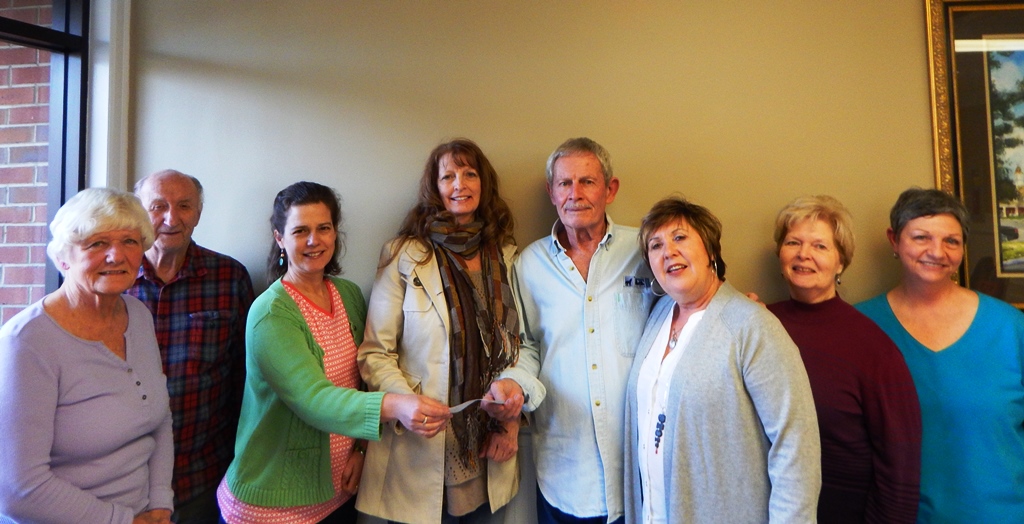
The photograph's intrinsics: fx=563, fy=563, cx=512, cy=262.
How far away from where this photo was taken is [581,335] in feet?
6.23

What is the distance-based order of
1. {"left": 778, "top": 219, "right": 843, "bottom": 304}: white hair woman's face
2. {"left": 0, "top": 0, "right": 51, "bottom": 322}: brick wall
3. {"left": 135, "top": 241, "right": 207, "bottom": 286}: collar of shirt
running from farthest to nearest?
{"left": 0, "top": 0, "right": 51, "bottom": 322}: brick wall
{"left": 135, "top": 241, "right": 207, "bottom": 286}: collar of shirt
{"left": 778, "top": 219, "right": 843, "bottom": 304}: white hair woman's face

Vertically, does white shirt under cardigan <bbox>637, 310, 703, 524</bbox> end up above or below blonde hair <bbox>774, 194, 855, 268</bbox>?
below

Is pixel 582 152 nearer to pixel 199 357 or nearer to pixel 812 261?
pixel 812 261

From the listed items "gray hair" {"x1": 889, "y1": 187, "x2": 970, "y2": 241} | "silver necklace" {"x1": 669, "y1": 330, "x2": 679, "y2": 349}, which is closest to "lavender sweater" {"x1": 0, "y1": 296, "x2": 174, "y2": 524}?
"silver necklace" {"x1": 669, "y1": 330, "x2": 679, "y2": 349}

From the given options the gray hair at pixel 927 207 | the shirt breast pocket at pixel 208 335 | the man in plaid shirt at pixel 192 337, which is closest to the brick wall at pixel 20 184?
the man in plaid shirt at pixel 192 337

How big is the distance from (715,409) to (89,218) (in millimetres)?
1729

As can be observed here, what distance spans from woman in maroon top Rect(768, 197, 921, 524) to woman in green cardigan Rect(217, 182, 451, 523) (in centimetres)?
114

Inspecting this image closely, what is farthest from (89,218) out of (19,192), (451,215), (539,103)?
(539,103)

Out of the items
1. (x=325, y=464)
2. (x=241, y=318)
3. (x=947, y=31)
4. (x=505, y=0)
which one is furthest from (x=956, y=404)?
(x=241, y=318)

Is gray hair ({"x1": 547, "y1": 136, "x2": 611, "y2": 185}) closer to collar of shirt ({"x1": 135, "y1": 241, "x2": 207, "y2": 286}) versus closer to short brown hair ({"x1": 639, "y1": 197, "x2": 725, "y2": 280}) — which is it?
short brown hair ({"x1": 639, "y1": 197, "x2": 725, "y2": 280})

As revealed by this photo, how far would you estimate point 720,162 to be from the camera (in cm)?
228

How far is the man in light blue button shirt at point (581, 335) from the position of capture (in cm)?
182

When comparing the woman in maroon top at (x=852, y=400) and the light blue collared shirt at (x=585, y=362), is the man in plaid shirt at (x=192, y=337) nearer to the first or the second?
the light blue collared shirt at (x=585, y=362)

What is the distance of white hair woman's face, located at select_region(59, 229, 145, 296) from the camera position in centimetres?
149
